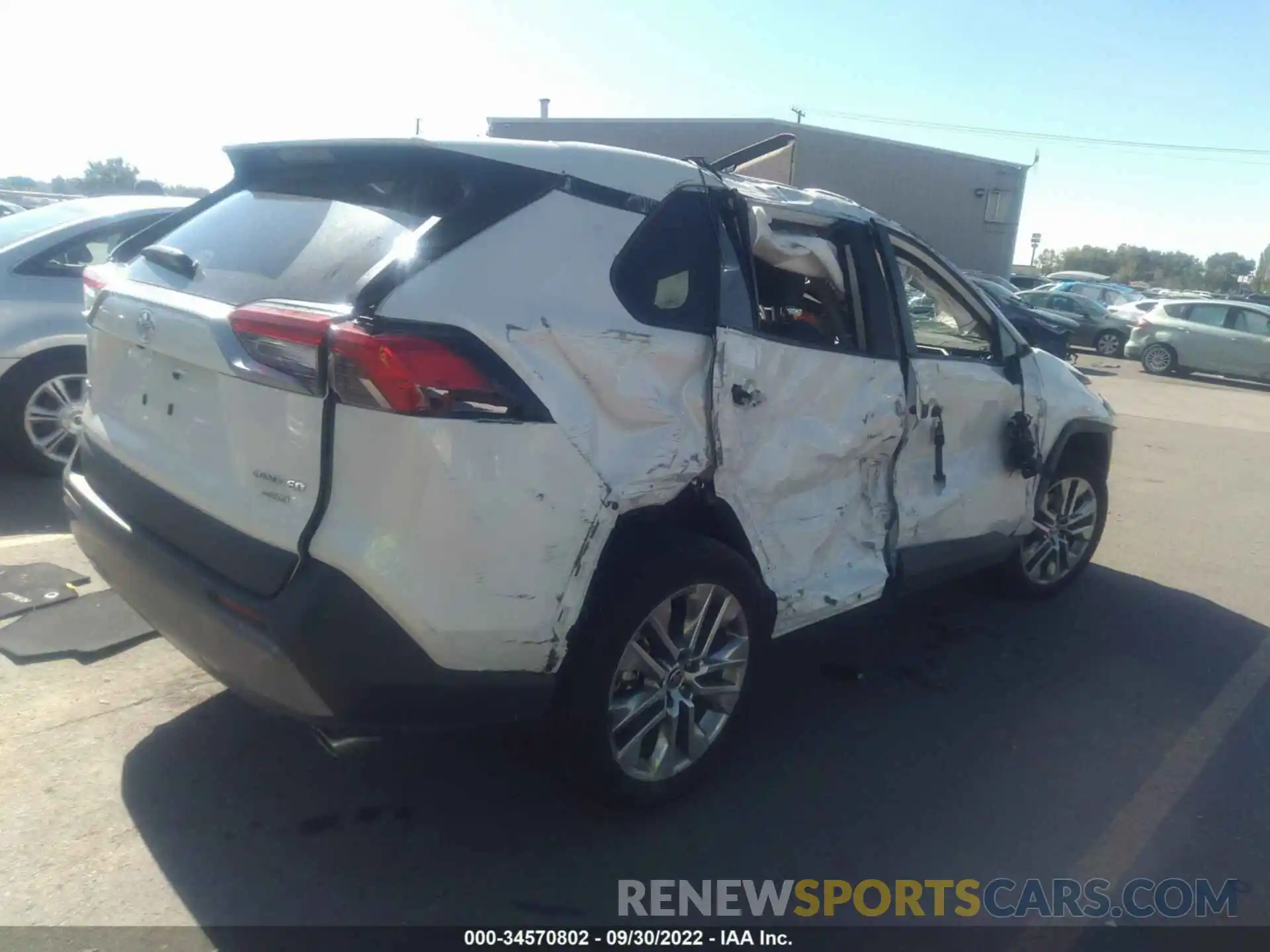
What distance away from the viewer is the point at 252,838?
296 cm

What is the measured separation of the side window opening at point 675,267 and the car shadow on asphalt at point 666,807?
54.4 inches

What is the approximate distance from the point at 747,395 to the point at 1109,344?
76.7ft

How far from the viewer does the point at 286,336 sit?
2.51m

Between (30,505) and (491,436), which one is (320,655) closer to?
(491,436)

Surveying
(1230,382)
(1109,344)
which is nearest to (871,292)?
(1230,382)

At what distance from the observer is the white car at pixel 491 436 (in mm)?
2484

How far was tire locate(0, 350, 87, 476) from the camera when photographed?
5750 millimetres

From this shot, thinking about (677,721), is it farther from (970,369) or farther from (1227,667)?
(1227,667)

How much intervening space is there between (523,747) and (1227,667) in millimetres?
3375

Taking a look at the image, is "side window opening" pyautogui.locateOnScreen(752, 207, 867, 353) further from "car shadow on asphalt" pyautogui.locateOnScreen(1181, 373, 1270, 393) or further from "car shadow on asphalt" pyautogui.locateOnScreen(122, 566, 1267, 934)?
"car shadow on asphalt" pyautogui.locateOnScreen(1181, 373, 1270, 393)

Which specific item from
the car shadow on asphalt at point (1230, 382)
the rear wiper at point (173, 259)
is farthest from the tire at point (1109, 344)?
the rear wiper at point (173, 259)

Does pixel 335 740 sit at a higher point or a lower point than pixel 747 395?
lower

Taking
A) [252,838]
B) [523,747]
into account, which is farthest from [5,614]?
[523,747]

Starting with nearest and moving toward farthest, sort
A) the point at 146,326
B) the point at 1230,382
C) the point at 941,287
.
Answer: the point at 146,326 < the point at 941,287 < the point at 1230,382
